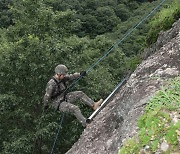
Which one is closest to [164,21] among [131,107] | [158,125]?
[131,107]

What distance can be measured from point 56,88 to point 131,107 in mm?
3257

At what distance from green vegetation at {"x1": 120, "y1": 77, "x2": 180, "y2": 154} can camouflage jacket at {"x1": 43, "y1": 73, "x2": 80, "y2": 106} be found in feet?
12.5

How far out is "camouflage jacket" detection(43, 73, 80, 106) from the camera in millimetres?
9719

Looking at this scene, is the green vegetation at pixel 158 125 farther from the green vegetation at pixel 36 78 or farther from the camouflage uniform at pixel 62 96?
the green vegetation at pixel 36 78

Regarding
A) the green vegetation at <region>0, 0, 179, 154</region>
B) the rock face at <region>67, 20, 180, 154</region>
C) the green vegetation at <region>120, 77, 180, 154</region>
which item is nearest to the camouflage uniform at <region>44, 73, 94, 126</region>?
the rock face at <region>67, 20, 180, 154</region>

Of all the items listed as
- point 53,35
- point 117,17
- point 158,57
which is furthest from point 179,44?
point 117,17

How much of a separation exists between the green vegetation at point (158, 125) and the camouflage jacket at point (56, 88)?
382 centimetres

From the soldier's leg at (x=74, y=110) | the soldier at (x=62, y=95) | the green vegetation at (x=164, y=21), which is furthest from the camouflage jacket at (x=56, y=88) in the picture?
the green vegetation at (x=164, y=21)

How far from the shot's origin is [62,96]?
997 centimetres

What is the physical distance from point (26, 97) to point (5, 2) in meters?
43.1

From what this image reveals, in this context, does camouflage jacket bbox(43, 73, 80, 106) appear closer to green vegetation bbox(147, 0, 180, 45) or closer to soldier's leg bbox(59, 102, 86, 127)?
soldier's leg bbox(59, 102, 86, 127)

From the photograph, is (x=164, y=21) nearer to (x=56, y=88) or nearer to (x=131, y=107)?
(x=56, y=88)

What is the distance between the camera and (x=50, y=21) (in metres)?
18.4

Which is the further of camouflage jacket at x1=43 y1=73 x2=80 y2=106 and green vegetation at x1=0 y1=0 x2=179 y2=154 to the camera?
green vegetation at x1=0 y1=0 x2=179 y2=154
